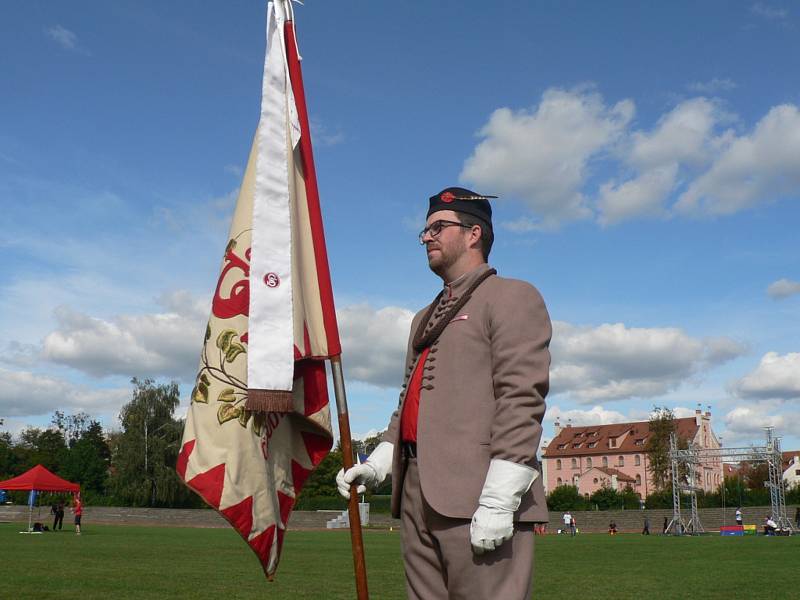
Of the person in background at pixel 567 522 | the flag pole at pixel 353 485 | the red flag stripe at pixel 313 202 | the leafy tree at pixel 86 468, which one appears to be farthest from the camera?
the leafy tree at pixel 86 468

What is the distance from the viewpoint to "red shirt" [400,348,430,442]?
3.70 metres

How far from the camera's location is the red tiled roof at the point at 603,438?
3898 inches

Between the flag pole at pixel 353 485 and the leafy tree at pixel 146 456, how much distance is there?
6013 cm

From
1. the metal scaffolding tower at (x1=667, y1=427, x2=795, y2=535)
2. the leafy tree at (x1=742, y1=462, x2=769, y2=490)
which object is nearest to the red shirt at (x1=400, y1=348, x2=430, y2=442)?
the metal scaffolding tower at (x1=667, y1=427, x2=795, y2=535)

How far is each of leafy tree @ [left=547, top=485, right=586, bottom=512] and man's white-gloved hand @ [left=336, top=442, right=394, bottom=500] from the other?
59.8m

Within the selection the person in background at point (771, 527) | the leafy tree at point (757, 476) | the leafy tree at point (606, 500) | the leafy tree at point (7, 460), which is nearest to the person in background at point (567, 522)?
the person in background at point (771, 527)

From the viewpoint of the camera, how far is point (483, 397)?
349cm

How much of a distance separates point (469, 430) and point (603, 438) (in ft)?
340

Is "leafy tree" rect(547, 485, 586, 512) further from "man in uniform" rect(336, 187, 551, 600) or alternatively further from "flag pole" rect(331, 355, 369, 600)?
"man in uniform" rect(336, 187, 551, 600)

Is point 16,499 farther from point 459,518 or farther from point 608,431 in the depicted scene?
point 459,518

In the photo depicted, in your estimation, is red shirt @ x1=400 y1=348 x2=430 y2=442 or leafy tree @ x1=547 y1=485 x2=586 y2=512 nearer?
red shirt @ x1=400 y1=348 x2=430 y2=442

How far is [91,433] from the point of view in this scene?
4218 inches

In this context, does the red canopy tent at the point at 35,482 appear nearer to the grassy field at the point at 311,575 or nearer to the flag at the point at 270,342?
the grassy field at the point at 311,575

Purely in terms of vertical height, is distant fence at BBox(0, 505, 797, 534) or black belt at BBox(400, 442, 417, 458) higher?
black belt at BBox(400, 442, 417, 458)
